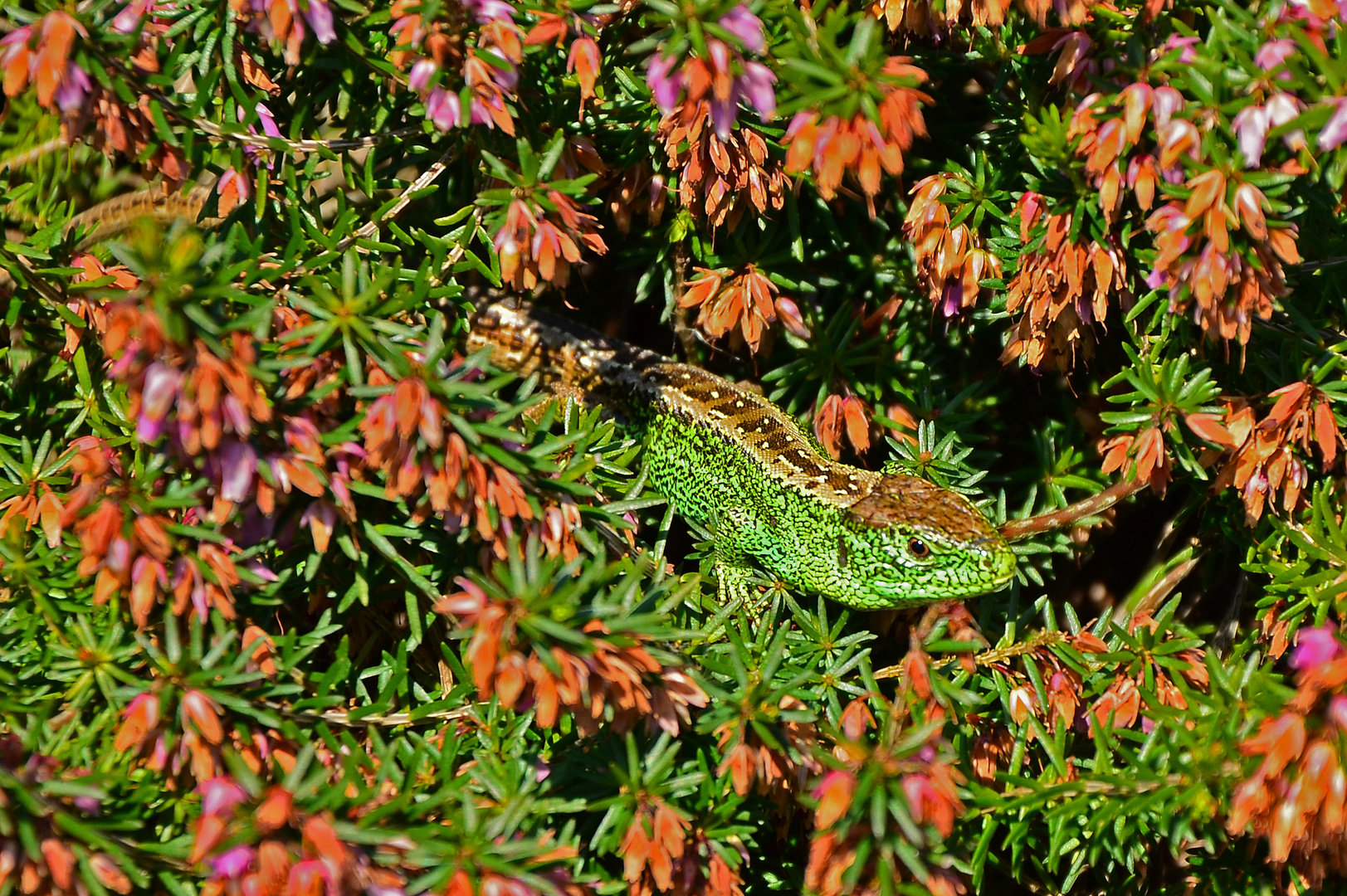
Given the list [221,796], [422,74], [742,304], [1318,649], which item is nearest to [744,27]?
[422,74]

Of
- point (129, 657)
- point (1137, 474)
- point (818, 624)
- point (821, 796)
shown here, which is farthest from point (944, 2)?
point (129, 657)

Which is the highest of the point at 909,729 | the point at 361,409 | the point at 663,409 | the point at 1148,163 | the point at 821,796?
the point at 1148,163

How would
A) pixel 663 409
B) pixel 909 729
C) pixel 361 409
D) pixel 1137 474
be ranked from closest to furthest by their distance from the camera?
pixel 361 409 < pixel 909 729 < pixel 1137 474 < pixel 663 409

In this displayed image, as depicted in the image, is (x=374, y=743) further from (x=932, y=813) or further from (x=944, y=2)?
(x=944, y=2)

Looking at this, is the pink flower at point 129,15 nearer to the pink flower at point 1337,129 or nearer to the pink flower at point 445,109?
the pink flower at point 445,109

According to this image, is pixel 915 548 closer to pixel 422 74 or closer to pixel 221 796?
pixel 422 74

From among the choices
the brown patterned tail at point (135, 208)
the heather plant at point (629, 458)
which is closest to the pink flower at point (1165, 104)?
the heather plant at point (629, 458)

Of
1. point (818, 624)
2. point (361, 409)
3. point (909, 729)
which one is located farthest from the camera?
point (818, 624)

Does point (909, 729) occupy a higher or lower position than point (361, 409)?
lower
